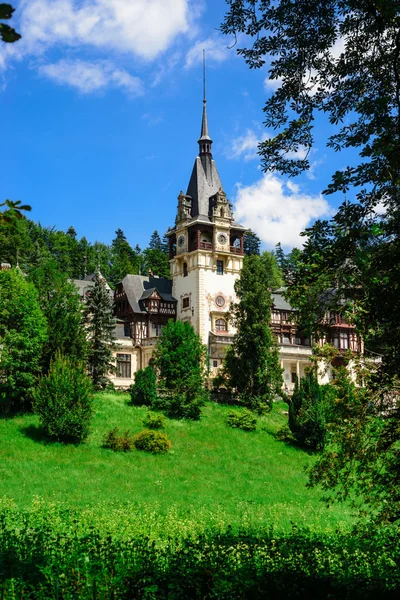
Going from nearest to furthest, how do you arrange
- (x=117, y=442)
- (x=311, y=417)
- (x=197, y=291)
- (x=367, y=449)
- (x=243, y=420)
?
(x=367, y=449) → (x=117, y=442) → (x=311, y=417) → (x=243, y=420) → (x=197, y=291)

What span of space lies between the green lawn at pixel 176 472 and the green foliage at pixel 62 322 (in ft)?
14.1

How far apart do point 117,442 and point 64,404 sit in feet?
12.7

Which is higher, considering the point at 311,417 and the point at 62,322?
the point at 62,322

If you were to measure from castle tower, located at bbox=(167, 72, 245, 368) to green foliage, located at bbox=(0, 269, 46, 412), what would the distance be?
2045 cm

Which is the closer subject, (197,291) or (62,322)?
(62,322)

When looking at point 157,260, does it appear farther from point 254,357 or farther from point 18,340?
point 18,340

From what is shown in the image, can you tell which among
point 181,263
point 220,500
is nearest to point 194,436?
point 220,500

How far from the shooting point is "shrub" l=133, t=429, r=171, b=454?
36.4 metres

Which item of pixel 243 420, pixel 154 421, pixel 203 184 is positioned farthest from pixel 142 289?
pixel 154 421

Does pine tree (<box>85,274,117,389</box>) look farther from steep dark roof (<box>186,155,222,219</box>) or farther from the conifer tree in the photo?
the conifer tree

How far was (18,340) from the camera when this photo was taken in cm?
4084

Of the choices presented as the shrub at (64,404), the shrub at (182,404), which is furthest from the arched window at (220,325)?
the shrub at (64,404)

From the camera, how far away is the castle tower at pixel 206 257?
60.6 metres

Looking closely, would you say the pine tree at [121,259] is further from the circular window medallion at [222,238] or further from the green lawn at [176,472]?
the green lawn at [176,472]
